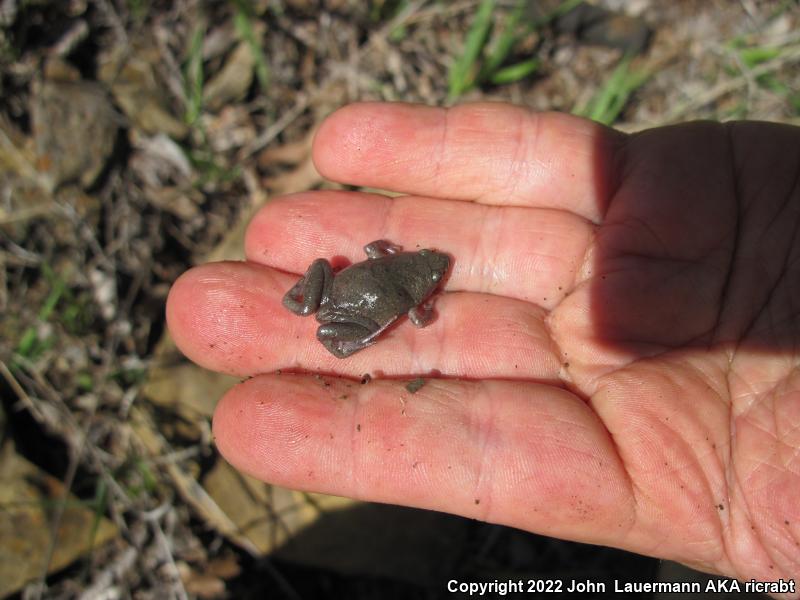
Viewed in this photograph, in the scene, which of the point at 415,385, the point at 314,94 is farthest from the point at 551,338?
the point at 314,94

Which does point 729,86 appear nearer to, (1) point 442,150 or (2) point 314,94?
(1) point 442,150

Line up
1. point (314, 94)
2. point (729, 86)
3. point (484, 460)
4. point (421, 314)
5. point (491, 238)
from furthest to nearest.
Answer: point (314, 94) < point (729, 86) < point (491, 238) < point (421, 314) < point (484, 460)

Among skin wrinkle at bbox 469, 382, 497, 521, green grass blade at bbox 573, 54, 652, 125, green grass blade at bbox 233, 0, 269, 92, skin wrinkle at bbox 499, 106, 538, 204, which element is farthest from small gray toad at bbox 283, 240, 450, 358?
green grass blade at bbox 233, 0, 269, 92

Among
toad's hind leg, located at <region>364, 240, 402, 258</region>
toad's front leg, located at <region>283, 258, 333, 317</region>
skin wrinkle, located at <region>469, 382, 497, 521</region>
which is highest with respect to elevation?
toad's hind leg, located at <region>364, 240, 402, 258</region>

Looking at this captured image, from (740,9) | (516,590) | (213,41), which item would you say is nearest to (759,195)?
(516,590)

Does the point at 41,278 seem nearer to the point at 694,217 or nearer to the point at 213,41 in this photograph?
the point at 213,41

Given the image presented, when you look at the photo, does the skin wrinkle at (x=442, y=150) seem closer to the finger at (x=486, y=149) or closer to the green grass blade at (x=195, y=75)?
the finger at (x=486, y=149)

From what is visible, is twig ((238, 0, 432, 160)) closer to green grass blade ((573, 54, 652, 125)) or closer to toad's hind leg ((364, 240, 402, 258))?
green grass blade ((573, 54, 652, 125))
